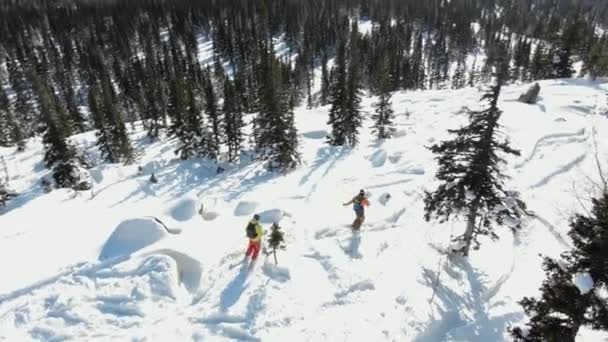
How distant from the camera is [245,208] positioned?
52.6ft

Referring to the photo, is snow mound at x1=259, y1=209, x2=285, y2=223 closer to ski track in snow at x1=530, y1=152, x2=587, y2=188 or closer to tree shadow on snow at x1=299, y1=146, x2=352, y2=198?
tree shadow on snow at x1=299, y1=146, x2=352, y2=198

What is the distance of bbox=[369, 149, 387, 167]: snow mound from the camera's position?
78.9 ft

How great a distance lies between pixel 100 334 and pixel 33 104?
9783 centimetres

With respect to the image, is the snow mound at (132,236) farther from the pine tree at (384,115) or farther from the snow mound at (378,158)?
the pine tree at (384,115)

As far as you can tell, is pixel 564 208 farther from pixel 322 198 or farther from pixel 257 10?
pixel 257 10

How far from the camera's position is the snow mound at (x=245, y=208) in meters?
15.8

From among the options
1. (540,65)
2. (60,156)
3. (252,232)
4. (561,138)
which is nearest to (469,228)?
(252,232)

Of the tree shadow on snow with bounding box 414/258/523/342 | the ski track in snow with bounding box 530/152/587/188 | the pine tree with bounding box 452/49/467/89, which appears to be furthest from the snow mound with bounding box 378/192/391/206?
the pine tree with bounding box 452/49/467/89

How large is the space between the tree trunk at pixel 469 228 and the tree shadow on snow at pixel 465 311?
605mm

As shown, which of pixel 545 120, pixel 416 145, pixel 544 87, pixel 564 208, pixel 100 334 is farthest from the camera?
pixel 544 87

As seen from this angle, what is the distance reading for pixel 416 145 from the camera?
2655cm

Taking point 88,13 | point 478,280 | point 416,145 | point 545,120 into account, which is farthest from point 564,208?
point 88,13

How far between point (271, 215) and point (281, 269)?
3853 millimetres

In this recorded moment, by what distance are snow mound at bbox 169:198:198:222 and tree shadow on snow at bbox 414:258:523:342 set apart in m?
9.84
